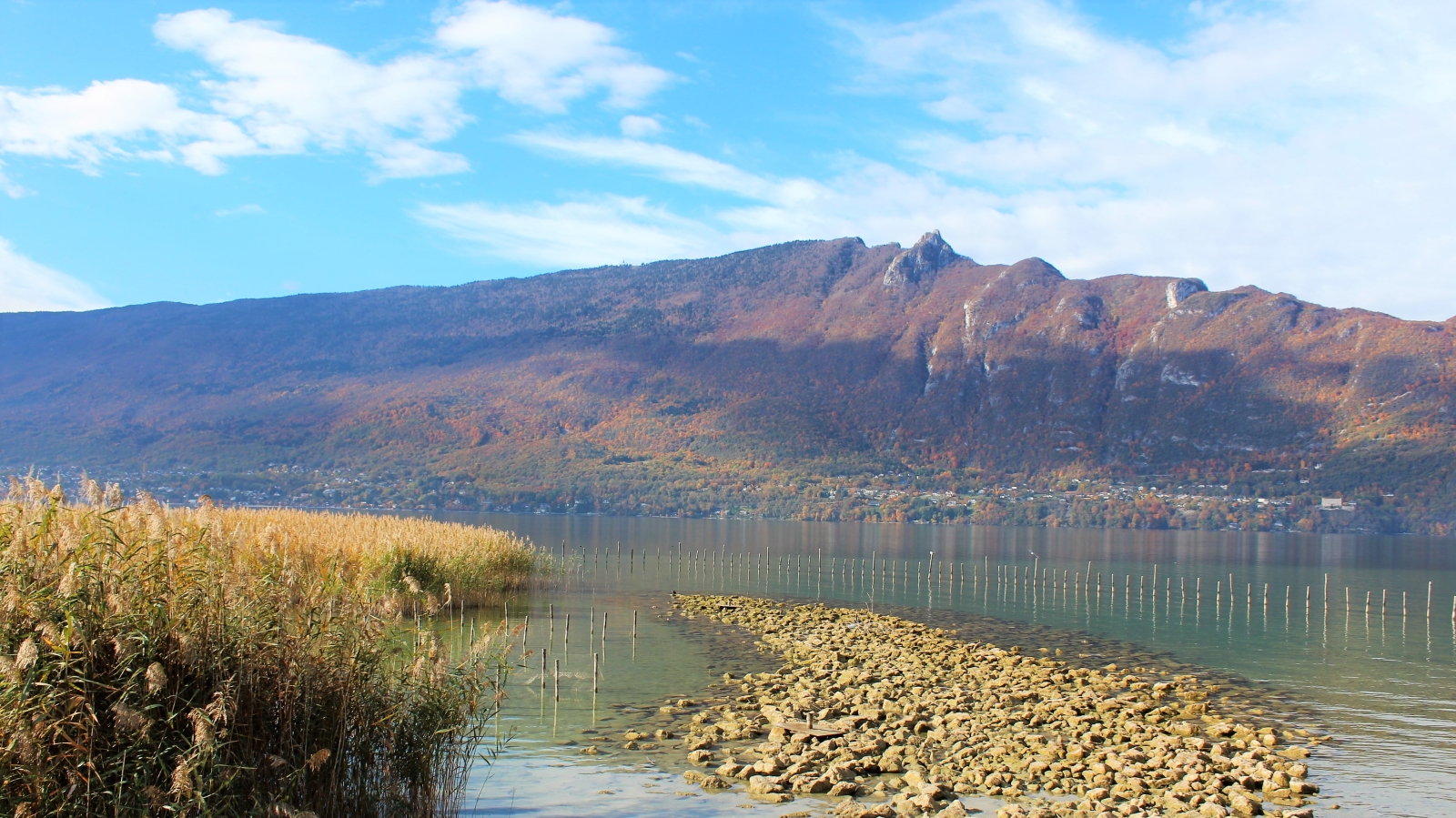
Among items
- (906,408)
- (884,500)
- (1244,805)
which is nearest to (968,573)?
(1244,805)

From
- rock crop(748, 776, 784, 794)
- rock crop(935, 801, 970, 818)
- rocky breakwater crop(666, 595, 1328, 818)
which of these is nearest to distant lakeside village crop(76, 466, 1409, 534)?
rocky breakwater crop(666, 595, 1328, 818)

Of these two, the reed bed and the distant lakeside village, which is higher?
the reed bed

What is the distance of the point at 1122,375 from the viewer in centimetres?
18012

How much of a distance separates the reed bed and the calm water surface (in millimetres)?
2833

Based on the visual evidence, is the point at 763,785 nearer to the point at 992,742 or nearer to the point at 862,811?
the point at 862,811

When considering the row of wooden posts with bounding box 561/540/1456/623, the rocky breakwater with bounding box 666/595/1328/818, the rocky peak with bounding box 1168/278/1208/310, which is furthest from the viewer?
the rocky peak with bounding box 1168/278/1208/310

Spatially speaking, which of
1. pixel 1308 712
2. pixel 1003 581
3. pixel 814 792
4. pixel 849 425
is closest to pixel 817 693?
pixel 814 792

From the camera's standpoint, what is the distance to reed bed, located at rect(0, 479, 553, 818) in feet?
18.7

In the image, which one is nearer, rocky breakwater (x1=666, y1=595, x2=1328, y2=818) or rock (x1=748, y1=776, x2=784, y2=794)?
rock (x1=748, y1=776, x2=784, y2=794)

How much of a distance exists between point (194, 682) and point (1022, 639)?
23.7 meters

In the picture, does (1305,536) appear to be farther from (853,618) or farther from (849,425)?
(853,618)

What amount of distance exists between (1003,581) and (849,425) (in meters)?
135

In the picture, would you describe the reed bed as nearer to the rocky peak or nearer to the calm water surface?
the calm water surface

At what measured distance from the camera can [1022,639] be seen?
26.8 metres
